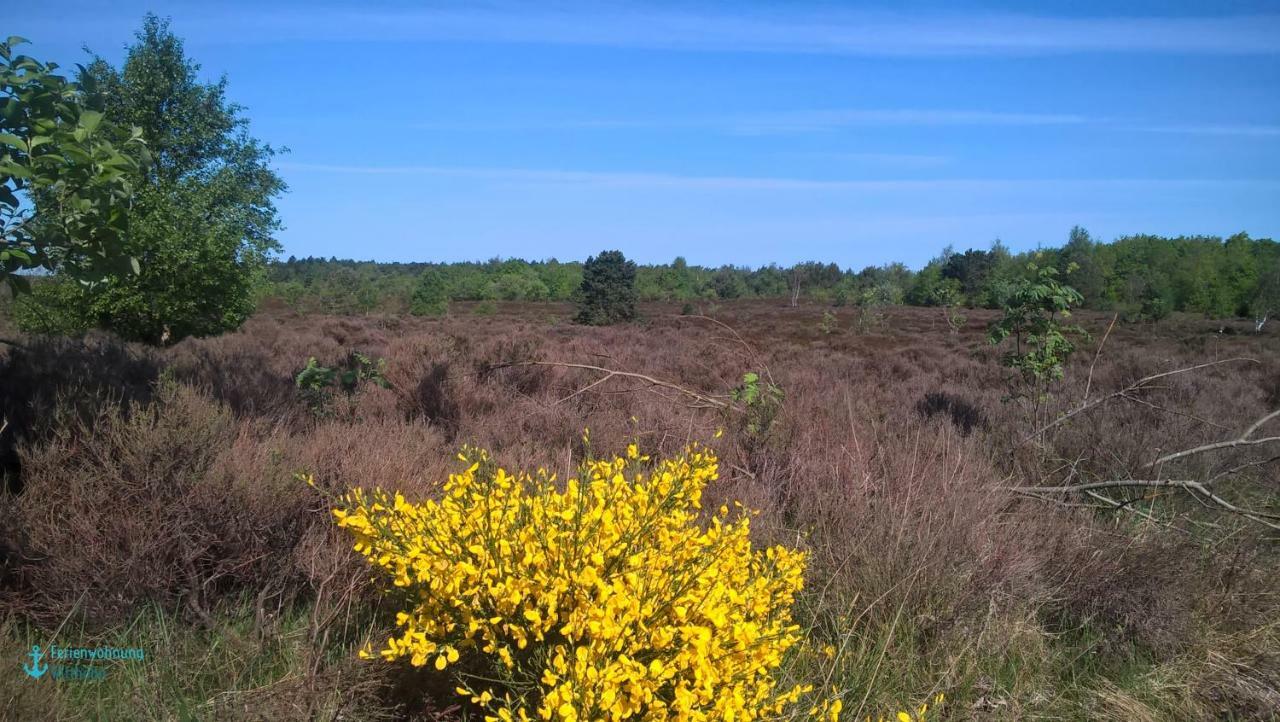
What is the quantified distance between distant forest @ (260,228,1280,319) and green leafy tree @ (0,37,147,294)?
29.3m

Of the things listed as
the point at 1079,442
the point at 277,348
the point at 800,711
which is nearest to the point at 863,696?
the point at 800,711

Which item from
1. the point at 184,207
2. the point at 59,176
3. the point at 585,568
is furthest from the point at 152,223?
the point at 585,568

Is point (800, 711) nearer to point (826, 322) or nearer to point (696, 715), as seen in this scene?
point (696, 715)

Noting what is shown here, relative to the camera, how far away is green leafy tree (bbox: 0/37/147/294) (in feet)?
8.02

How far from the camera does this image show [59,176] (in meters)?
2.56

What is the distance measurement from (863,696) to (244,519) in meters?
2.45

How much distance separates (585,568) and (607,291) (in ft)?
124

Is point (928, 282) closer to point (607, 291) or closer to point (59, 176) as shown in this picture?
point (607, 291)

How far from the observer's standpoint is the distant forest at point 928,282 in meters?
42.8

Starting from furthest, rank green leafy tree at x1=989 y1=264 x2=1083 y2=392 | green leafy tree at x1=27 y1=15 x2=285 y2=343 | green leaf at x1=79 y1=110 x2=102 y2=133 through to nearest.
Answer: green leafy tree at x1=27 y1=15 x2=285 y2=343
green leafy tree at x1=989 y1=264 x2=1083 y2=392
green leaf at x1=79 y1=110 x2=102 y2=133

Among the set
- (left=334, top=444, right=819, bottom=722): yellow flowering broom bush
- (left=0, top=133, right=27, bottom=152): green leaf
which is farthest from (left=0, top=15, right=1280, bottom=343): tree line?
(left=334, top=444, right=819, bottom=722): yellow flowering broom bush

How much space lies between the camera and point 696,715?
179cm

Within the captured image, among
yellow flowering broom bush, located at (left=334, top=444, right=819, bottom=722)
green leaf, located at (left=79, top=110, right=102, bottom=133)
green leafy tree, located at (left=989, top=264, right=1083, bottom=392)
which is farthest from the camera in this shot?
green leafy tree, located at (left=989, top=264, right=1083, bottom=392)

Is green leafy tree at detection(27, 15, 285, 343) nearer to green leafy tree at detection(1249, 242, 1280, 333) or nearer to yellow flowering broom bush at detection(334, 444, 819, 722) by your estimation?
yellow flowering broom bush at detection(334, 444, 819, 722)
